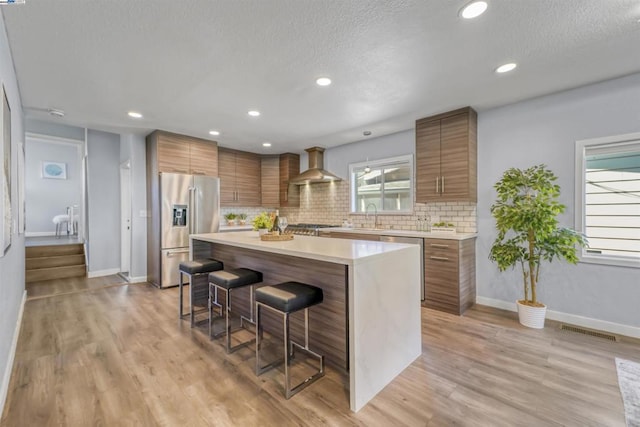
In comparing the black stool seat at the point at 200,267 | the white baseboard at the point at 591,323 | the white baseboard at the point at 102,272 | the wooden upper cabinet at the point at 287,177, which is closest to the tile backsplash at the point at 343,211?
the wooden upper cabinet at the point at 287,177

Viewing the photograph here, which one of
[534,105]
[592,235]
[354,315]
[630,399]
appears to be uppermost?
[534,105]

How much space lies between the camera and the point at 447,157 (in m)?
3.64

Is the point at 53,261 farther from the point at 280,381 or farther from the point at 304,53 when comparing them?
the point at 304,53

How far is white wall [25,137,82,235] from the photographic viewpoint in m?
7.78

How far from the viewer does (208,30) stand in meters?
1.96

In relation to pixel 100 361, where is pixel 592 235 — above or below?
above

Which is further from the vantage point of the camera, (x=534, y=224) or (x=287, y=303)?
(x=534, y=224)

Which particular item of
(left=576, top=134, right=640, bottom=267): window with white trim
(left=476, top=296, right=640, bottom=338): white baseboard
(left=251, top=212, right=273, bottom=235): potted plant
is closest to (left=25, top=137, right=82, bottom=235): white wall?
(left=251, top=212, right=273, bottom=235): potted plant

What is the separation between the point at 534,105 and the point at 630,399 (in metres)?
2.91

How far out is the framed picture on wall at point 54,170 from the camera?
26.0 ft

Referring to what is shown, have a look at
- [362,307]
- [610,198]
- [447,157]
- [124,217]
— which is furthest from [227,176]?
[610,198]

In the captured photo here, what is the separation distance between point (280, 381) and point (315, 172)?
→ 384 centimetres

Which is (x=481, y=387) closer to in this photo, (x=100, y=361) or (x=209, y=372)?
(x=209, y=372)

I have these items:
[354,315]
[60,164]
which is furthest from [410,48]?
[60,164]
